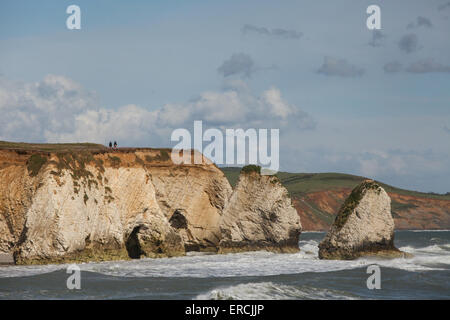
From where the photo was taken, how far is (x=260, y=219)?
172ft

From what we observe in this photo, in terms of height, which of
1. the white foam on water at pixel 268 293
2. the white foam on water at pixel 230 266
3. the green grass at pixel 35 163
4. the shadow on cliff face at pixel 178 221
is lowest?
the white foam on water at pixel 230 266

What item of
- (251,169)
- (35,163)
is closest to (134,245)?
(35,163)

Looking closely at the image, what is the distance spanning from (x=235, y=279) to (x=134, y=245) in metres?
17.1

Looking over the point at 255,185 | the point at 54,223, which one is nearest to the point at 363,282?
the point at 54,223

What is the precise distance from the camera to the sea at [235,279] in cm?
2827

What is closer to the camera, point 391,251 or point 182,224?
point 391,251

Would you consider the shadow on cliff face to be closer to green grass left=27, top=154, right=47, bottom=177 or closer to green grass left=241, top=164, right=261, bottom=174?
green grass left=241, top=164, right=261, bottom=174

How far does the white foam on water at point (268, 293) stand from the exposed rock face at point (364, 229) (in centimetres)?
1412

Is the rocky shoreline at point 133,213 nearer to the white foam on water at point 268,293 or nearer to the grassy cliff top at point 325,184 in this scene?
the white foam on water at point 268,293

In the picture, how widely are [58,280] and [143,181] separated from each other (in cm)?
1705

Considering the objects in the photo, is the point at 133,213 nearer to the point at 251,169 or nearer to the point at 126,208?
the point at 126,208

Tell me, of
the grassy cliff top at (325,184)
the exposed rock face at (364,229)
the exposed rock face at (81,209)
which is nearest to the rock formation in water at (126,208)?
the exposed rock face at (81,209)
